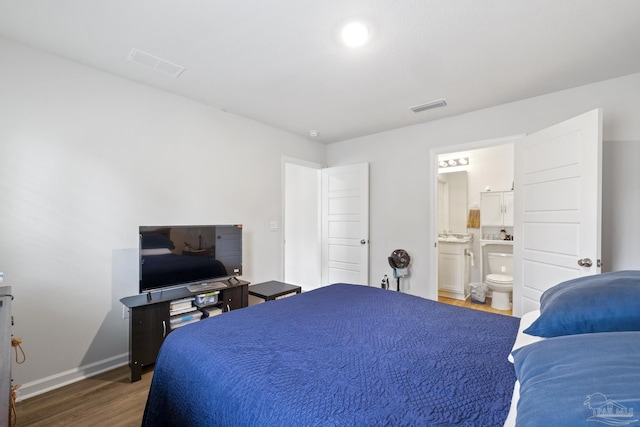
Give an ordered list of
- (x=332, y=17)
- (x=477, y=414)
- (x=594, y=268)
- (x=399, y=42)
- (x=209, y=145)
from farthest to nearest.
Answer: (x=209, y=145) < (x=594, y=268) < (x=399, y=42) < (x=332, y=17) < (x=477, y=414)

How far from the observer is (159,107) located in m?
2.86

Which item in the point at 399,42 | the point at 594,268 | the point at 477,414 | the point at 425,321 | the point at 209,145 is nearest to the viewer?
the point at 477,414

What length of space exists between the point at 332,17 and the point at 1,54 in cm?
239

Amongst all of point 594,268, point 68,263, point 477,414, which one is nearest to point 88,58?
point 68,263

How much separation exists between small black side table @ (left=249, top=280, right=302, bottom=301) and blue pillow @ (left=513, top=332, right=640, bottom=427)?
8.45ft

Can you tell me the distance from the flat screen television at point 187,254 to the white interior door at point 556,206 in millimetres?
3001

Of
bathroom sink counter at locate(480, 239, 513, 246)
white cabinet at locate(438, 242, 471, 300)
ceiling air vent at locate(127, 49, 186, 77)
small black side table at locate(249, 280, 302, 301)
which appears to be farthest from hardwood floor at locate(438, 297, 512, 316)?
ceiling air vent at locate(127, 49, 186, 77)

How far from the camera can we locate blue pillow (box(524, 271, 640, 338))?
927 millimetres

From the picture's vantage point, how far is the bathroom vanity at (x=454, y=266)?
4633 millimetres

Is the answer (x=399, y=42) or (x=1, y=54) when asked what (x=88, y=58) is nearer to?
(x=1, y=54)

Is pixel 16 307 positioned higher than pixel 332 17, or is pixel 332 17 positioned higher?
pixel 332 17

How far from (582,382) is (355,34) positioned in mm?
2106

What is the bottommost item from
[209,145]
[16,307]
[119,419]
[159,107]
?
[119,419]

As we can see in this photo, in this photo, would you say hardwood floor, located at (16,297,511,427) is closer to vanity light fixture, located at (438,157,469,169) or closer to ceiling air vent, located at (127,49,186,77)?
ceiling air vent, located at (127,49,186,77)
